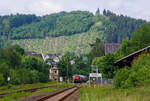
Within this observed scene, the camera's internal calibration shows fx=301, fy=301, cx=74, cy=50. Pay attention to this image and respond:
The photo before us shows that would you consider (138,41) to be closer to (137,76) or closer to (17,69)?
(137,76)

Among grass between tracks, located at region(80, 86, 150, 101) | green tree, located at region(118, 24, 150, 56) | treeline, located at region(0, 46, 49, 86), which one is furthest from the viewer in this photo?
treeline, located at region(0, 46, 49, 86)

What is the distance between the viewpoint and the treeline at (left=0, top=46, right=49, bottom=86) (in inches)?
2473

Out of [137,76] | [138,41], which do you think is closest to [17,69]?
[138,41]

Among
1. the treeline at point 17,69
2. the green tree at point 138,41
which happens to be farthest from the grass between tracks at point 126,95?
the treeline at point 17,69

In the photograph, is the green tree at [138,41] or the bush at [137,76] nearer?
the bush at [137,76]

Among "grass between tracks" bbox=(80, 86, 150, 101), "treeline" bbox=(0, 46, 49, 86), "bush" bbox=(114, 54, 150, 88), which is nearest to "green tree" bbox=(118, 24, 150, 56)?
"bush" bbox=(114, 54, 150, 88)

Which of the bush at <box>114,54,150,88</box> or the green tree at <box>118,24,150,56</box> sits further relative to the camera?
the green tree at <box>118,24,150,56</box>

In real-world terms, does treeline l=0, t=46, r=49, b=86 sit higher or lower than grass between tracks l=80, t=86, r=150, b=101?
higher

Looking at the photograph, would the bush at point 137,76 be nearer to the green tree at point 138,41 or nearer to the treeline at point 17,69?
the green tree at point 138,41

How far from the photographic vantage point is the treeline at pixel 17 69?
62.8 meters

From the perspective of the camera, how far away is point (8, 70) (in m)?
63.8

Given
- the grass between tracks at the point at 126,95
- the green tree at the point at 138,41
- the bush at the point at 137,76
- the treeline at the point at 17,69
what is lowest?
the grass between tracks at the point at 126,95

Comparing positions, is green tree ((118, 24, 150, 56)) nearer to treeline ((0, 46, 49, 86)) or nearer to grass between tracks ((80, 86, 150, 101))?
treeline ((0, 46, 49, 86))

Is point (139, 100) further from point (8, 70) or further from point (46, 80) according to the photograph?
point (46, 80)
